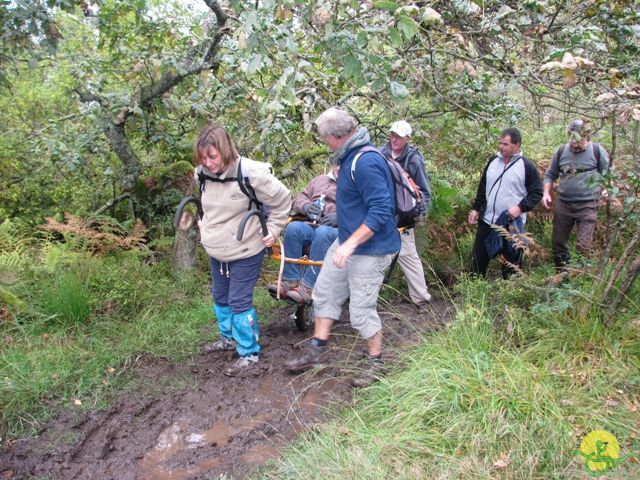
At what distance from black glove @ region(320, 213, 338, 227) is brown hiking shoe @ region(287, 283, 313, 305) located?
68 cm

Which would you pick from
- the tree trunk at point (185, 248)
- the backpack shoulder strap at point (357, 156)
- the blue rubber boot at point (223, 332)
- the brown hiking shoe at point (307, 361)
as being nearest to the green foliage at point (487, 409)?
the brown hiking shoe at point (307, 361)

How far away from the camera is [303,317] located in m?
5.24

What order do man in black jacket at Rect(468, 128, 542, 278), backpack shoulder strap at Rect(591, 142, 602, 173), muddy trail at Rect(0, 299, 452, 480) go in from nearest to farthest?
muddy trail at Rect(0, 299, 452, 480)
man in black jacket at Rect(468, 128, 542, 278)
backpack shoulder strap at Rect(591, 142, 602, 173)

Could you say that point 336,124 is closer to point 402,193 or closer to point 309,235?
point 402,193

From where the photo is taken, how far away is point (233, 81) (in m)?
6.27

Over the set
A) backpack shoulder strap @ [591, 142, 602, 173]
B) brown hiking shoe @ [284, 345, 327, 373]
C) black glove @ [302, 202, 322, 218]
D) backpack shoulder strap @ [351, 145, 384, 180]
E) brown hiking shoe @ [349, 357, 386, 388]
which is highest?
backpack shoulder strap @ [351, 145, 384, 180]

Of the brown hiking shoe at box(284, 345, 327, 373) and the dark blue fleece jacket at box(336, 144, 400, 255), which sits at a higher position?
the dark blue fleece jacket at box(336, 144, 400, 255)

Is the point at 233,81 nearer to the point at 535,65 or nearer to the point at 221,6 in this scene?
the point at 221,6

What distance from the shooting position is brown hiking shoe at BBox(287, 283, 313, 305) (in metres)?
4.59

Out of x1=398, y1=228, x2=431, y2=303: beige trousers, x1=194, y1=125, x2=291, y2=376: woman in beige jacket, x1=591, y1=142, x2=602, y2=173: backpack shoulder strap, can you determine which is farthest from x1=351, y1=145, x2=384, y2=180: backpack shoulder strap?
x1=591, y1=142, x2=602, y2=173: backpack shoulder strap

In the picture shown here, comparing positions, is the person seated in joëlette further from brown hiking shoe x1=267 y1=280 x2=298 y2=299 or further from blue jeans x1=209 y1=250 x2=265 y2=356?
blue jeans x1=209 y1=250 x2=265 y2=356

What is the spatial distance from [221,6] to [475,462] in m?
4.72

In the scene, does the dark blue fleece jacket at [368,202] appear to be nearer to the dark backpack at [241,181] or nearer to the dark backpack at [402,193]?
the dark backpack at [402,193]

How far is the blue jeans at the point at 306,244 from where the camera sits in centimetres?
486
